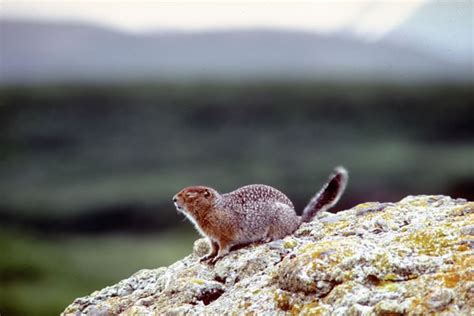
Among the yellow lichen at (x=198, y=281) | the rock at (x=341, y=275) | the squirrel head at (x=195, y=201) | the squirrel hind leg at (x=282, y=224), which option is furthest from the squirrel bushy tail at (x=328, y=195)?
the yellow lichen at (x=198, y=281)

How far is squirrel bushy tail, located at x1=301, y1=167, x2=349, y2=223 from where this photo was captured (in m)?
7.25

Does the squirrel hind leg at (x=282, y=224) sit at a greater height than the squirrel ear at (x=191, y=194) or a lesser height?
lesser

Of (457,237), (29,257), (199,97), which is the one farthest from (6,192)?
(457,237)

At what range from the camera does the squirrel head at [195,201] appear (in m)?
7.21

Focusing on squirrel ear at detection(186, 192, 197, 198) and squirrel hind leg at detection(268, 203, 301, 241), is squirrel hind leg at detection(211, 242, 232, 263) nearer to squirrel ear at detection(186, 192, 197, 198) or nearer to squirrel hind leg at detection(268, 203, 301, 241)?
squirrel hind leg at detection(268, 203, 301, 241)

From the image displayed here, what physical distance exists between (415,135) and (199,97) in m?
9.29

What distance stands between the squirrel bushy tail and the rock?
70 centimetres

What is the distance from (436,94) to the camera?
2439 cm

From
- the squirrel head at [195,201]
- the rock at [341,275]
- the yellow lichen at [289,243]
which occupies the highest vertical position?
the squirrel head at [195,201]

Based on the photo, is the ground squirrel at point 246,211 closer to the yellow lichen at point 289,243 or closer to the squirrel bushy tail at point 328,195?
the squirrel bushy tail at point 328,195

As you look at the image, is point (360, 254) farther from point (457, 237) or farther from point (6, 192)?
point (6, 192)

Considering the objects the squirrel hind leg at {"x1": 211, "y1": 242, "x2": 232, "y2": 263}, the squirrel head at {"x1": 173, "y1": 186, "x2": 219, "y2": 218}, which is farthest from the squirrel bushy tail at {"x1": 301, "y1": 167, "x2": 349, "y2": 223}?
the squirrel head at {"x1": 173, "y1": 186, "x2": 219, "y2": 218}

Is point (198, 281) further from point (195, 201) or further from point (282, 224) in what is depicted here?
point (195, 201)

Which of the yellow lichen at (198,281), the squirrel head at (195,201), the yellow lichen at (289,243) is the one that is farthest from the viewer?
the squirrel head at (195,201)
